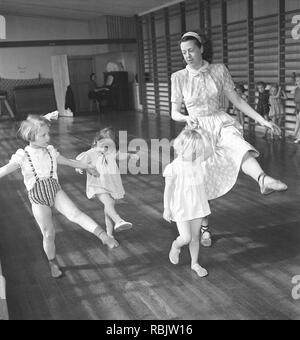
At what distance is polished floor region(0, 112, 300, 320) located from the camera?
2.56m

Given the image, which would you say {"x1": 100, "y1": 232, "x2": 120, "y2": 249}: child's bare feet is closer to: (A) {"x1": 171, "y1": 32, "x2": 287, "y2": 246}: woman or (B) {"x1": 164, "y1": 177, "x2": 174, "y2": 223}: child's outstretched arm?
(B) {"x1": 164, "y1": 177, "x2": 174, "y2": 223}: child's outstretched arm

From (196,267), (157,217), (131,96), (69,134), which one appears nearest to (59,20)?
(131,96)

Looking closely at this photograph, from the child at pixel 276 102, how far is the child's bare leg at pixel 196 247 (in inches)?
213

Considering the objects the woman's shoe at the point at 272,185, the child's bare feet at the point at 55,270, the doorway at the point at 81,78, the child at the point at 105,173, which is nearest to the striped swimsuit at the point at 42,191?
the child's bare feet at the point at 55,270

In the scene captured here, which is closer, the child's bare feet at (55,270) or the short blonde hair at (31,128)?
the short blonde hair at (31,128)

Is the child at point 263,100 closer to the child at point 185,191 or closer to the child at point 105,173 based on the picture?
the child at point 105,173

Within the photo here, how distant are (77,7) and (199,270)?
1172cm

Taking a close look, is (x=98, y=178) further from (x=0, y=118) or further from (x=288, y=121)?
(x=0, y=118)

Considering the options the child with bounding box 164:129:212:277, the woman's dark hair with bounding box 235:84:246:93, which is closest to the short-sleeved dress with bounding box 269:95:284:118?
the woman's dark hair with bounding box 235:84:246:93

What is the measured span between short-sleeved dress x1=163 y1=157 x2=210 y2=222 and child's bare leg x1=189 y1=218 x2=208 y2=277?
3.2 inches

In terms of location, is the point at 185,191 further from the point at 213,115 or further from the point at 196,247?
the point at 213,115

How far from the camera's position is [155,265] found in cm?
315

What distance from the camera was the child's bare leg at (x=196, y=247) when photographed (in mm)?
2907

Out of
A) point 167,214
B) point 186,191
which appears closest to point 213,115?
point 186,191
